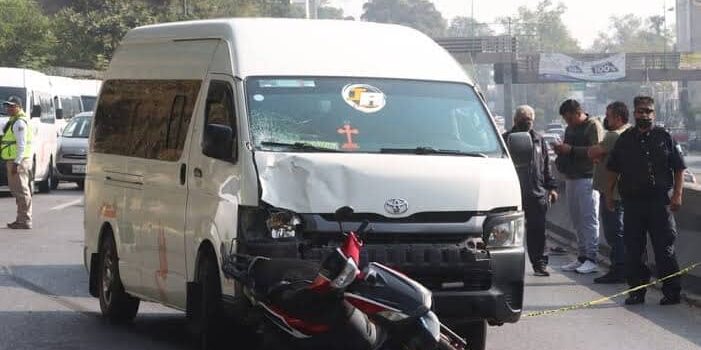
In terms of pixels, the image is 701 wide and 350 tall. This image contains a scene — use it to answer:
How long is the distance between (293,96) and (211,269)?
3.88 feet

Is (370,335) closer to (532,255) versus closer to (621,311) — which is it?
(621,311)

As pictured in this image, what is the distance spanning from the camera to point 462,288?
9203 mm

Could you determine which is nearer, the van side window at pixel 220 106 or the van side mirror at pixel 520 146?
the van side window at pixel 220 106

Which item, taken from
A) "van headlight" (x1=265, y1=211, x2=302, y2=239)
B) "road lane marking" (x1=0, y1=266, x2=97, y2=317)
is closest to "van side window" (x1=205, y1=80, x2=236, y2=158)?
"van headlight" (x1=265, y1=211, x2=302, y2=239)

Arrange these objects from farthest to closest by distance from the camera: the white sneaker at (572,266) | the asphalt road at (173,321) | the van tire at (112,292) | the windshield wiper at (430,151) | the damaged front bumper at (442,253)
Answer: the white sneaker at (572,266)
the van tire at (112,292)
the asphalt road at (173,321)
the windshield wiper at (430,151)
the damaged front bumper at (442,253)

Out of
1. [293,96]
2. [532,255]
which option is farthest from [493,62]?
[293,96]

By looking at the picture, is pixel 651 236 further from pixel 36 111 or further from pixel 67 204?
pixel 36 111

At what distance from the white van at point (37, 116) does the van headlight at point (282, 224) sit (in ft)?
69.6

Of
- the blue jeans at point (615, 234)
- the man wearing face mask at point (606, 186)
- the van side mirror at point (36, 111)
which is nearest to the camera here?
the man wearing face mask at point (606, 186)

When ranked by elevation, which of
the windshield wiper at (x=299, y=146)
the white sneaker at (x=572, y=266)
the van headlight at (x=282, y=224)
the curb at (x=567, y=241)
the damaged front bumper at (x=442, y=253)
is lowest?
the curb at (x=567, y=241)

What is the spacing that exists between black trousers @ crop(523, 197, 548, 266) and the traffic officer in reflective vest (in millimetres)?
8409

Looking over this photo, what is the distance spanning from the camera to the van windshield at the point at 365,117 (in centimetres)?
954

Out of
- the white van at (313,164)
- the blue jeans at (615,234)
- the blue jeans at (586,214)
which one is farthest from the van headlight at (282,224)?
the blue jeans at (586,214)

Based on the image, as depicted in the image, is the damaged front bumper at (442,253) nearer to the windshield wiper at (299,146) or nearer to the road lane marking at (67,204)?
the windshield wiper at (299,146)
